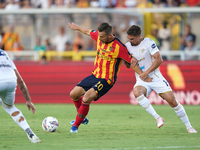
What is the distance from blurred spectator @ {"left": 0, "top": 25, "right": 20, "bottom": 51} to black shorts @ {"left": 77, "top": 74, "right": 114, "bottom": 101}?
7.84m

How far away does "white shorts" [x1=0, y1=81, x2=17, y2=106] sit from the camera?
19.0ft

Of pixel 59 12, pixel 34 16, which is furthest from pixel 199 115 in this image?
pixel 34 16

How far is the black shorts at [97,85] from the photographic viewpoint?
7.33m

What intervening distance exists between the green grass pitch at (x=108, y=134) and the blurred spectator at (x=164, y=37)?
4.27 metres

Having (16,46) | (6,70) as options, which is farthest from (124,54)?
(16,46)

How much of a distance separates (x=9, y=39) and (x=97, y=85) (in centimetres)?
841

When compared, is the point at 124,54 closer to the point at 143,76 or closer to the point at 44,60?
the point at 143,76

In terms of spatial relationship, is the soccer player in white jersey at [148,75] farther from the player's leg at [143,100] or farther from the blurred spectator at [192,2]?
the blurred spectator at [192,2]

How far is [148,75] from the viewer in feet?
25.1

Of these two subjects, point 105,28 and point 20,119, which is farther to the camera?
point 105,28

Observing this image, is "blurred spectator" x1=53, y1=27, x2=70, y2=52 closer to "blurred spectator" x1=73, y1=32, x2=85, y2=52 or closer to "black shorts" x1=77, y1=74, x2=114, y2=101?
"blurred spectator" x1=73, y1=32, x2=85, y2=52

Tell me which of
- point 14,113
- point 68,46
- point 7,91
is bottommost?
point 68,46

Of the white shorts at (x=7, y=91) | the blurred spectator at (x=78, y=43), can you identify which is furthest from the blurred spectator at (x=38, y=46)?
the white shorts at (x=7, y=91)

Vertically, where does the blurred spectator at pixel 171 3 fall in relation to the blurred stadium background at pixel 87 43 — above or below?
above
